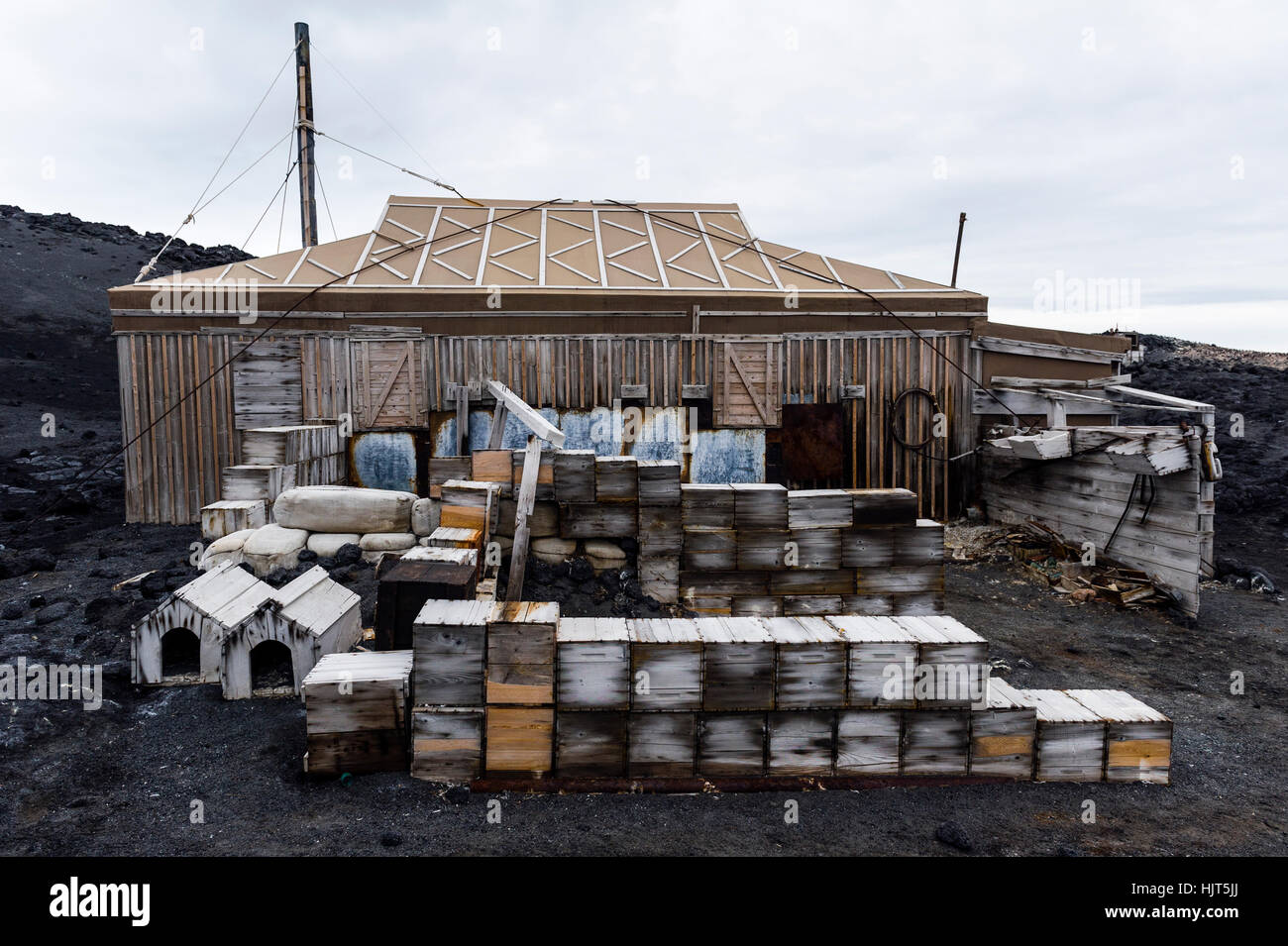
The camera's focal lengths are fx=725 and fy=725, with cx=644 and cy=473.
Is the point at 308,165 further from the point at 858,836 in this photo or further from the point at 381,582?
the point at 858,836

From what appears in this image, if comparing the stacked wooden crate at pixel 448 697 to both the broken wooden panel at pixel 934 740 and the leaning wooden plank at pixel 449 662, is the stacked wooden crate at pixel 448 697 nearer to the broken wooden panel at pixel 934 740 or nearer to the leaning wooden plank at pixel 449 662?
the leaning wooden plank at pixel 449 662

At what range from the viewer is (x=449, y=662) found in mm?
5395

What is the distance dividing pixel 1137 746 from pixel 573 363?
10835 millimetres

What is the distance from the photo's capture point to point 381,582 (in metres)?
6.37

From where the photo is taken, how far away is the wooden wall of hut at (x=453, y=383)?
13.3m

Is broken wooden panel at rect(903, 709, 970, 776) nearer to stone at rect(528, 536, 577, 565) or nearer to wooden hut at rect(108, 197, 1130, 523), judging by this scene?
stone at rect(528, 536, 577, 565)

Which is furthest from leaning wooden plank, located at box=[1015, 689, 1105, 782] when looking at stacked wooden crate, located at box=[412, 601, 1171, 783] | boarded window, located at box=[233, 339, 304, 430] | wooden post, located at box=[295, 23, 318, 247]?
wooden post, located at box=[295, 23, 318, 247]

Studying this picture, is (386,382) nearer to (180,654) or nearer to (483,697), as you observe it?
(180,654)

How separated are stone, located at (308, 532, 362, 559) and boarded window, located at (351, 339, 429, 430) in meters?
4.29

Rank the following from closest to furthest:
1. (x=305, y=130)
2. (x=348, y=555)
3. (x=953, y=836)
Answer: (x=953, y=836) → (x=348, y=555) → (x=305, y=130)

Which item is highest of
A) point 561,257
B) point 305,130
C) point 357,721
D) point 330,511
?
point 305,130

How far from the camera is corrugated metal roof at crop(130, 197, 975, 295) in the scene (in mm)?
14602

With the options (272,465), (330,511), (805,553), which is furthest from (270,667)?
(805,553)

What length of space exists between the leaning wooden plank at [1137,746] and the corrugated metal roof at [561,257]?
35.2ft
